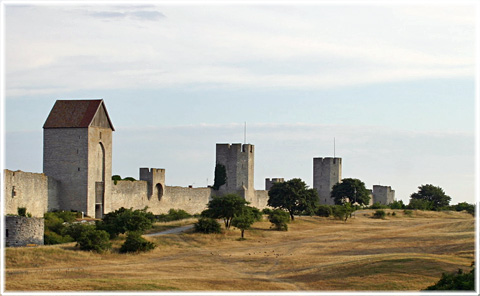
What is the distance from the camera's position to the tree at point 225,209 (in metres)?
43.8

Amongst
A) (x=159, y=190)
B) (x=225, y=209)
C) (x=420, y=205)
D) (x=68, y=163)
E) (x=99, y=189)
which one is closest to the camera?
(x=68, y=163)

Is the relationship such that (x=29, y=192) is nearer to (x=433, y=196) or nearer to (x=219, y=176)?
(x=219, y=176)

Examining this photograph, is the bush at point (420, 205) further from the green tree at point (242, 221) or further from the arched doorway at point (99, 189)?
the arched doorway at point (99, 189)

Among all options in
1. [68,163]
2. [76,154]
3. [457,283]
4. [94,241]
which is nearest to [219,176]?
[76,154]

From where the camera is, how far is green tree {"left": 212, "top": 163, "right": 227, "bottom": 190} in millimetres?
64188

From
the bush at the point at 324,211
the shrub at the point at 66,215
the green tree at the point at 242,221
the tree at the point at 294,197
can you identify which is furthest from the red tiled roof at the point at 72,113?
the bush at the point at 324,211

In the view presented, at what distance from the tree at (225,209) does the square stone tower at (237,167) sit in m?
18.6

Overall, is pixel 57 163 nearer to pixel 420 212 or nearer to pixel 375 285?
pixel 375 285

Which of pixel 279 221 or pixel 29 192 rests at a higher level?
pixel 29 192

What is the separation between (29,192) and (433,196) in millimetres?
56710

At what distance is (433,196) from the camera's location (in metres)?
85.5

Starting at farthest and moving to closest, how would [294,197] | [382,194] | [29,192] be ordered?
[382,194] → [294,197] → [29,192]

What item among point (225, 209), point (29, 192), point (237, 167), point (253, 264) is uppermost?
point (237, 167)

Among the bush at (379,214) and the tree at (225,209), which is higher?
the tree at (225,209)
